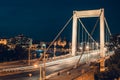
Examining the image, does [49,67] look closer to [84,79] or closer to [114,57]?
[114,57]

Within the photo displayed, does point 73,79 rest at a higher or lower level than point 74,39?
lower

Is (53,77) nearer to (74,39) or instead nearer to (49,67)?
(49,67)

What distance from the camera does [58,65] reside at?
54.5m

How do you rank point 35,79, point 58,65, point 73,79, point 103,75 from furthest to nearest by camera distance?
point 58,65 → point 103,75 → point 35,79 → point 73,79

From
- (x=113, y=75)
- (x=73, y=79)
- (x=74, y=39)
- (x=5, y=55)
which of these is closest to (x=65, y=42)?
(x=5, y=55)

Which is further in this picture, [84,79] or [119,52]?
[119,52]

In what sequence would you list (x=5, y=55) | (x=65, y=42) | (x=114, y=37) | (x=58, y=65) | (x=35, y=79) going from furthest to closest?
(x=65, y=42), (x=5, y=55), (x=114, y=37), (x=58, y=65), (x=35, y=79)

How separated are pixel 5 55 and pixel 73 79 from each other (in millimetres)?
49730

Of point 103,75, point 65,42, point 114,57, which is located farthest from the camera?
point 65,42

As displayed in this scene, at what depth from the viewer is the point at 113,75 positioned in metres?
44.4

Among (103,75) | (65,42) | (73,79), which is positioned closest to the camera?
(73,79)

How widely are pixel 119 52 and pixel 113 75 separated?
7803mm

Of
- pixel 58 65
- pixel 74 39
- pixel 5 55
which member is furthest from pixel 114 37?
pixel 5 55

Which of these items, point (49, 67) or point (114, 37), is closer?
point (49, 67)
